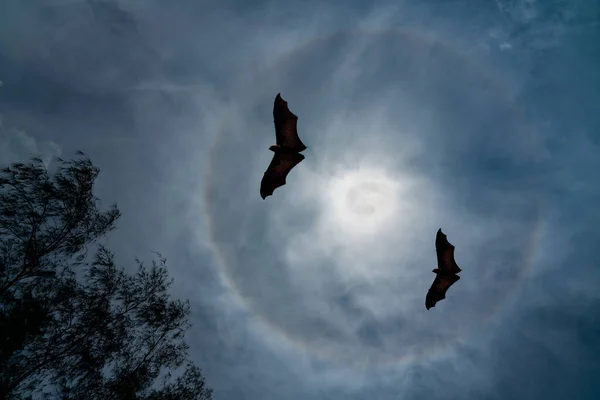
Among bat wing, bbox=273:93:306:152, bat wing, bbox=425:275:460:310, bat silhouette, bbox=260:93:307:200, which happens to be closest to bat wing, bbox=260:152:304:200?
bat silhouette, bbox=260:93:307:200

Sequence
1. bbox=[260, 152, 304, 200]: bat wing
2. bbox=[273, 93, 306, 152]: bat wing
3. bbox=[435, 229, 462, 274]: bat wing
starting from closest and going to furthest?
bbox=[273, 93, 306, 152]: bat wing, bbox=[260, 152, 304, 200]: bat wing, bbox=[435, 229, 462, 274]: bat wing

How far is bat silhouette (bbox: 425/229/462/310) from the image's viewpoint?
52.5 ft

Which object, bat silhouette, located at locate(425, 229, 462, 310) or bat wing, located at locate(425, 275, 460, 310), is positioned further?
bat wing, located at locate(425, 275, 460, 310)

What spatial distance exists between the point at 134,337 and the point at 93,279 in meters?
3.54

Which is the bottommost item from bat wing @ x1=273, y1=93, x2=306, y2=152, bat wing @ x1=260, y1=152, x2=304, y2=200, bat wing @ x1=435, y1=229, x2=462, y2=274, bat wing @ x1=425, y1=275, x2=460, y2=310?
bat wing @ x1=260, y1=152, x2=304, y2=200

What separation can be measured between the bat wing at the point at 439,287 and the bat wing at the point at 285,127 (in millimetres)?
11532

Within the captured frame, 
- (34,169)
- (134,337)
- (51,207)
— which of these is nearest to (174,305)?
(134,337)

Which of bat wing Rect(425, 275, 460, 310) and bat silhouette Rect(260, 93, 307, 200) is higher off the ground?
bat wing Rect(425, 275, 460, 310)

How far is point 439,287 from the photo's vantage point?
1777cm

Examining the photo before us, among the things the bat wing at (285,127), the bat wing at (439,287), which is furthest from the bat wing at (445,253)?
the bat wing at (285,127)

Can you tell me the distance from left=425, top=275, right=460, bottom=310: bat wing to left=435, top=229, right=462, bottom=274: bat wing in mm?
607

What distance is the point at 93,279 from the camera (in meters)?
14.2

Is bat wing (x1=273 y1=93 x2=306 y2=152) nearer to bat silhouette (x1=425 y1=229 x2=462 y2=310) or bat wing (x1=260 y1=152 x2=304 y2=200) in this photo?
bat wing (x1=260 y1=152 x2=304 y2=200)

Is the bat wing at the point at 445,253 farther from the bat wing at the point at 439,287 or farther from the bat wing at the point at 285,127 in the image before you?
the bat wing at the point at 285,127
